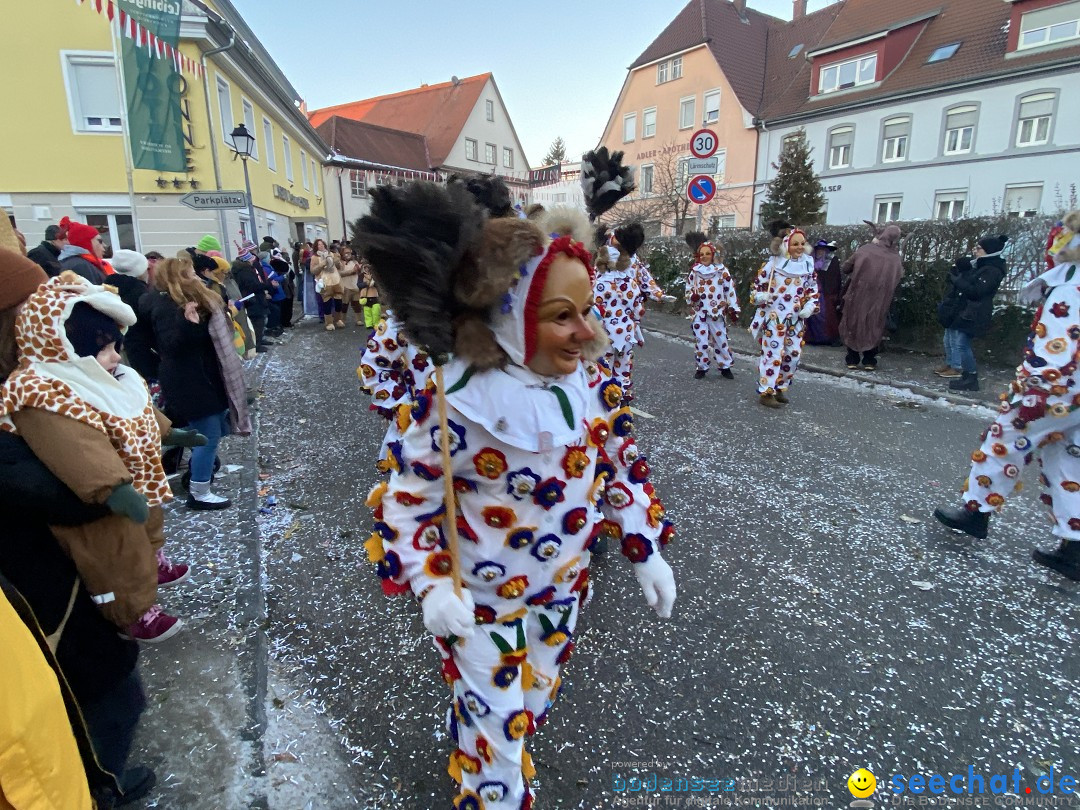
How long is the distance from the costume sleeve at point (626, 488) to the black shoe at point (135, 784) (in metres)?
1.77

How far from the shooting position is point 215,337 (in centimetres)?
409

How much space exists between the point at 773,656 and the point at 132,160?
1420cm

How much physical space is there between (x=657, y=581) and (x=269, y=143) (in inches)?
811

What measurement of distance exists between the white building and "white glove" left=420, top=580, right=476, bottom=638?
1995 cm

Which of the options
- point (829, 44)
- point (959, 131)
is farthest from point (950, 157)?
point (829, 44)

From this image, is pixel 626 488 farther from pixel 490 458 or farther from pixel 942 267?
pixel 942 267

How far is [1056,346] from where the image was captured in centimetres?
316

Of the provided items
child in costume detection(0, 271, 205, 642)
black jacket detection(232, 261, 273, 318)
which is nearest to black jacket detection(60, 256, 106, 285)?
child in costume detection(0, 271, 205, 642)

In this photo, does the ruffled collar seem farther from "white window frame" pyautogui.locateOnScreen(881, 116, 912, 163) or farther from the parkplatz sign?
"white window frame" pyautogui.locateOnScreen(881, 116, 912, 163)

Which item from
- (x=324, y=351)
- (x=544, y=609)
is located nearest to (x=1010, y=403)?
(x=544, y=609)

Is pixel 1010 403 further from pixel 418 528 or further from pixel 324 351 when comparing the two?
pixel 324 351

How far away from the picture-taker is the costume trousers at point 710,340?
8.23m

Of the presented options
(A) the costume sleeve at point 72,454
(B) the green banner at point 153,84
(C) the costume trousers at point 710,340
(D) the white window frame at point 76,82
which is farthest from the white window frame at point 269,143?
(A) the costume sleeve at point 72,454

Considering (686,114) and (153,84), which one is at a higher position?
(686,114)
